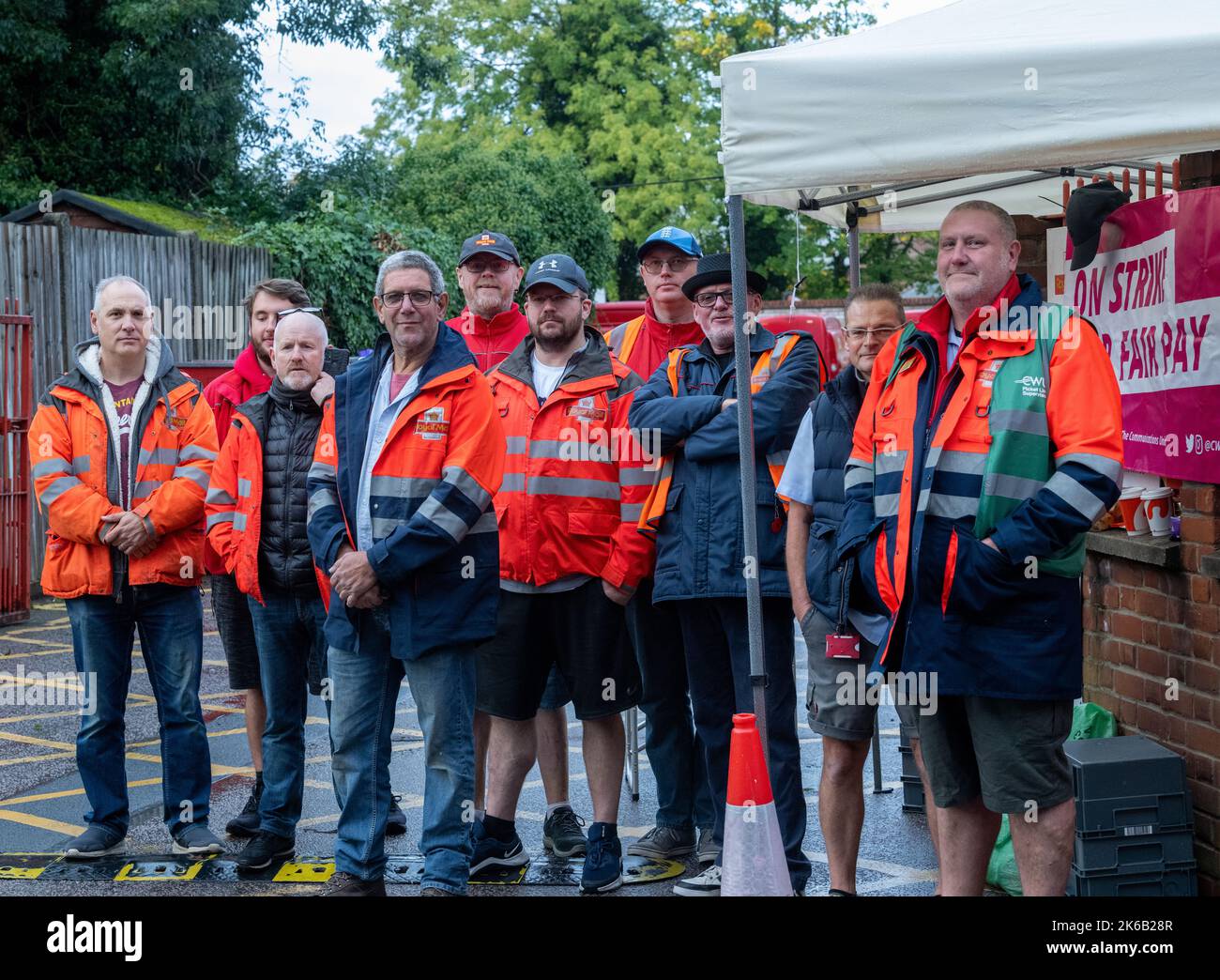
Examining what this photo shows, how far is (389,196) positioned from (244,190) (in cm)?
355

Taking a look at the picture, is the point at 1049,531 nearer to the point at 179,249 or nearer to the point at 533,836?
the point at 533,836

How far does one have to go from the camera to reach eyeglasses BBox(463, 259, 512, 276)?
6461mm

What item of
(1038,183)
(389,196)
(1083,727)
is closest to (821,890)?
(1083,727)

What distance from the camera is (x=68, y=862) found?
5832 millimetres

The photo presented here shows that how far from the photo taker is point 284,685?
5977 millimetres

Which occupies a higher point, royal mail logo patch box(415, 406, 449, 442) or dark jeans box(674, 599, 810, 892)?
royal mail logo patch box(415, 406, 449, 442)

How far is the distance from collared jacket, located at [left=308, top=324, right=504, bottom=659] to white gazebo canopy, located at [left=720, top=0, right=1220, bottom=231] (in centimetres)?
132

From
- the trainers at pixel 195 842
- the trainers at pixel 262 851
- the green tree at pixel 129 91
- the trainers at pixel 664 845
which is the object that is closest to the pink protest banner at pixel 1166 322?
the trainers at pixel 664 845

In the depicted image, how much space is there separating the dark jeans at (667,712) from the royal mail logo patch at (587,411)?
689 mm

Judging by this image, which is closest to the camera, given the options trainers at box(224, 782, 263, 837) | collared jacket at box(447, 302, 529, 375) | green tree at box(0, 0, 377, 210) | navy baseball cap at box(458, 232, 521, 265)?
trainers at box(224, 782, 263, 837)

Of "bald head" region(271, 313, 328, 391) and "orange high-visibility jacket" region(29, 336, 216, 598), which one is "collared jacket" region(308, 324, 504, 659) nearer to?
"bald head" region(271, 313, 328, 391)

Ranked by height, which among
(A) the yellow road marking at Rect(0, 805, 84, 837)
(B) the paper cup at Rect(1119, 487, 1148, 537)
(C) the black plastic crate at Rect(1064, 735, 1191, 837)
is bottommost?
(A) the yellow road marking at Rect(0, 805, 84, 837)

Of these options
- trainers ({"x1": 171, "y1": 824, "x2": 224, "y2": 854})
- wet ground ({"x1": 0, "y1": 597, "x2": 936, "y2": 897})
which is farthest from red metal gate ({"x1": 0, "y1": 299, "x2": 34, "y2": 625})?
trainers ({"x1": 171, "y1": 824, "x2": 224, "y2": 854})

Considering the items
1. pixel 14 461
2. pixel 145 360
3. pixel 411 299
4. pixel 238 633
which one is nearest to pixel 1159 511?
pixel 411 299
